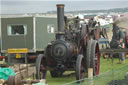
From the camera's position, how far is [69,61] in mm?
9094

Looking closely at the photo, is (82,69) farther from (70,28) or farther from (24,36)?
(24,36)

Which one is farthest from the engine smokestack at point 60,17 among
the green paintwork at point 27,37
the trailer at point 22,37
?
the green paintwork at point 27,37

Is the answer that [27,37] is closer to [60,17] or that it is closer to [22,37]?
[22,37]

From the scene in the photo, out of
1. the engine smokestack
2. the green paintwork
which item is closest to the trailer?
the green paintwork

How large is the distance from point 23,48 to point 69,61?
560cm

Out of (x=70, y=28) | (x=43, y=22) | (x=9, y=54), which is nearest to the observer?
(x=70, y=28)

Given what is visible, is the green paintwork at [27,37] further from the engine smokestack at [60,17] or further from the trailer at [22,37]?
the engine smokestack at [60,17]

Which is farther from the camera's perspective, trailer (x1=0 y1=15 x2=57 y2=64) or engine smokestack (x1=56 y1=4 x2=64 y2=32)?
trailer (x1=0 y1=15 x2=57 y2=64)

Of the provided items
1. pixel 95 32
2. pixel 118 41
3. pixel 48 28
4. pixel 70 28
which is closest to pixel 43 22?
pixel 48 28

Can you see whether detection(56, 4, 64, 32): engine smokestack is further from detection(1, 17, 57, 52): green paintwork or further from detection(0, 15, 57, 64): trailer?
detection(1, 17, 57, 52): green paintwork

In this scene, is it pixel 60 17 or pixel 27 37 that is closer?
pixel 60 17

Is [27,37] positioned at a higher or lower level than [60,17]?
lower

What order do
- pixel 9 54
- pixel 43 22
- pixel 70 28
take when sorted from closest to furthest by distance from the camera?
pixel 70 28 < pixel 9 54 < pixel 43 22

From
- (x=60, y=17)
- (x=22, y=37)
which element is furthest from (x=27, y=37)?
(x=60, y=17)
